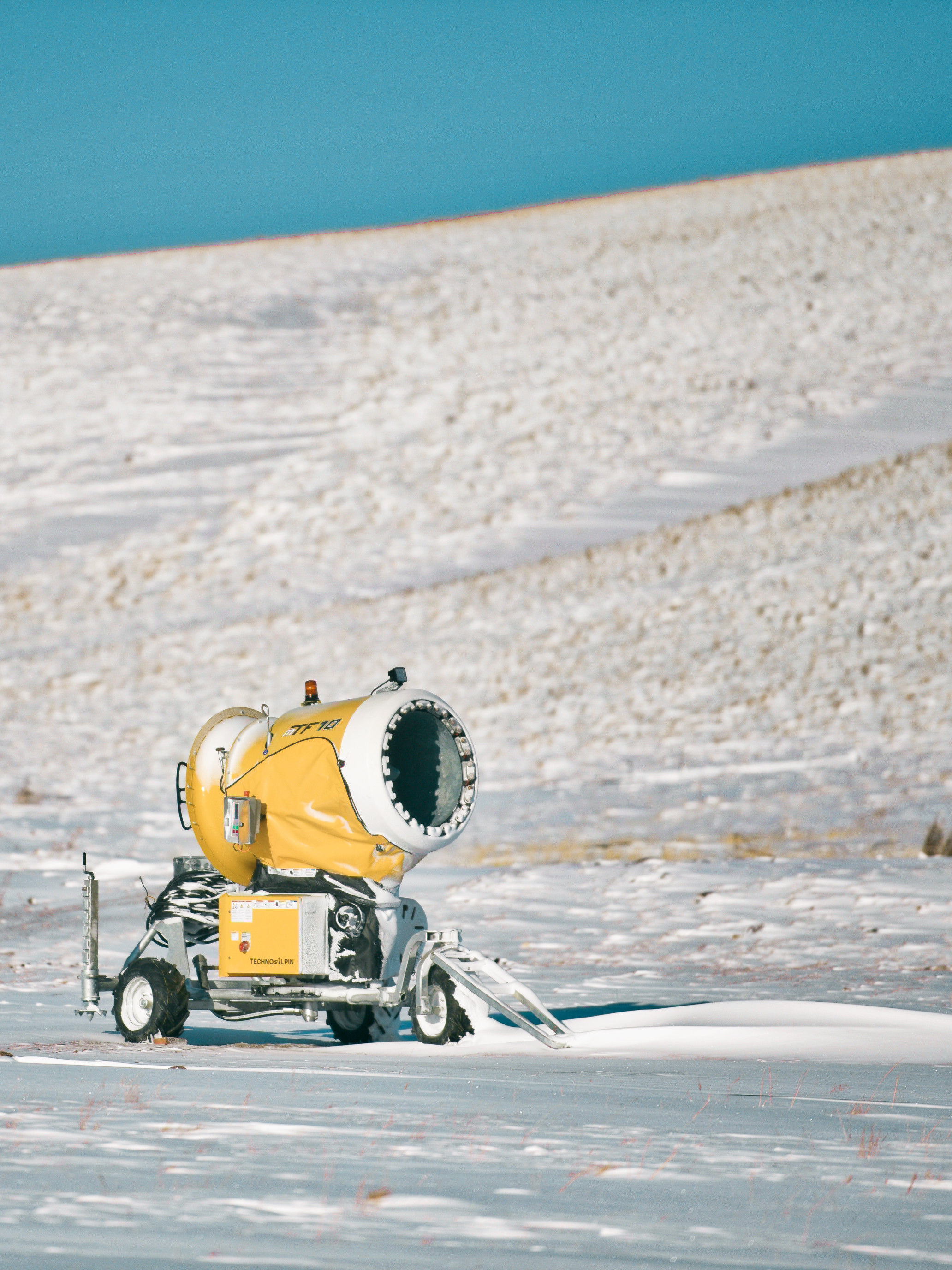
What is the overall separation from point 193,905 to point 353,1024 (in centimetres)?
125

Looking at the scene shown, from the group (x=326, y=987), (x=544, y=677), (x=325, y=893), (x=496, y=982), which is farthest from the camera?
(x=544, y=677)

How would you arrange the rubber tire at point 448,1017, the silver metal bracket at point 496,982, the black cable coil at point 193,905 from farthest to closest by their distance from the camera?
the black cable coil at point 193,905 → the rubber tire at point 448,1017 → the silver metal bracket at point 496,982

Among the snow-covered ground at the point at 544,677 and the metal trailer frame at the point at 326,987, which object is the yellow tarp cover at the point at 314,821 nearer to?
the metal trailer frame at the point at 326,987

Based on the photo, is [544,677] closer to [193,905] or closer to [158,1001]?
[193,905]

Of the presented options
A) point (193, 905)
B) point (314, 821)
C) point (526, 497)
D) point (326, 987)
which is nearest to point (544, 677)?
point (526, 497)

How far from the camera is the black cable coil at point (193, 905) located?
9.40m

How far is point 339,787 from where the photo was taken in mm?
8758

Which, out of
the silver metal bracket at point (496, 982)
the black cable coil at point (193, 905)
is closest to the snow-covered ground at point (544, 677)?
the silver metal bracket at point (496, 982)

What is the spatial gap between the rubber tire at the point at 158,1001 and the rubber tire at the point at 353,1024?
0.98 metres

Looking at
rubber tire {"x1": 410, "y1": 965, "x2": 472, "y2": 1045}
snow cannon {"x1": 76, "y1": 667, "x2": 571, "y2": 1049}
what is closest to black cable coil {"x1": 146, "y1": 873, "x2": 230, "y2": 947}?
snow cannon {"x1": 76, "y1": 667, "x2": 571, "y2": 1049}

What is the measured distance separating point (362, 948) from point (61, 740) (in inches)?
667

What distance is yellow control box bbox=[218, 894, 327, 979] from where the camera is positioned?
8633 mm

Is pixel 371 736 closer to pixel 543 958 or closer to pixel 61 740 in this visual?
pixel 543 958

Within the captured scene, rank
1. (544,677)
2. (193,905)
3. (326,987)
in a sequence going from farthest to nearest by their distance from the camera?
(544,677) < (193,905) < (326,987)
